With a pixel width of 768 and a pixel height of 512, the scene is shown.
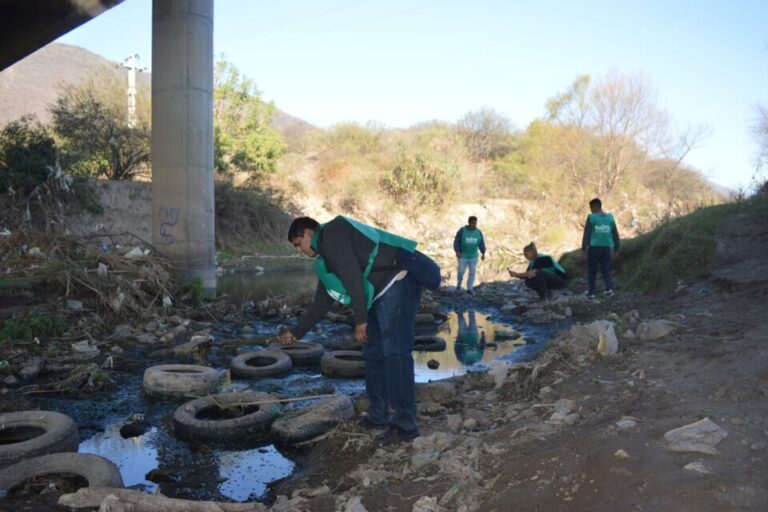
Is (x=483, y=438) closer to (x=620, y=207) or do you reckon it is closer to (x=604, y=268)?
(x=604, y=268)

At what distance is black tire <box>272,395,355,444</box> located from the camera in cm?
469

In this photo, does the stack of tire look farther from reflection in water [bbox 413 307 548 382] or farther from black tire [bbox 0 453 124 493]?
reflection in water [bbox 413 307 548 382]

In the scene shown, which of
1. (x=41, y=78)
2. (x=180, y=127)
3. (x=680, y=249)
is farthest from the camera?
(x=41, y=78)

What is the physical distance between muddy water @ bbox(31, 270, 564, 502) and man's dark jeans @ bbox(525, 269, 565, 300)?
1933mm

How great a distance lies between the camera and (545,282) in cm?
1202

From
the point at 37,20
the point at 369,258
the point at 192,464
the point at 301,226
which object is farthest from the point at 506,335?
the point at 37,20

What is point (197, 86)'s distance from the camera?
Result: 39.6 ft

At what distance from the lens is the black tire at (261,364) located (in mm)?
6953

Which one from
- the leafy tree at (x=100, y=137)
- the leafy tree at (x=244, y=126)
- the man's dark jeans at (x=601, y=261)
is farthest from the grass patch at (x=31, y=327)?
the leafy tree at (x=244, y=126)

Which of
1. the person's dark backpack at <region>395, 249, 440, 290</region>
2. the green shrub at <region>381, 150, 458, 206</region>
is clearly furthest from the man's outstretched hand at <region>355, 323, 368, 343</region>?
the green shrub at <region>381, 150, 458, 206</region>

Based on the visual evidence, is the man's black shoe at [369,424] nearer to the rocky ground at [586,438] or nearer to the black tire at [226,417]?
the rocky ground at [586,438]

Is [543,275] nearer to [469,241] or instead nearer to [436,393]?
[469,241]

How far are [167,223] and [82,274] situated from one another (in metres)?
2.62

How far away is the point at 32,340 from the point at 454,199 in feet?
96.9
